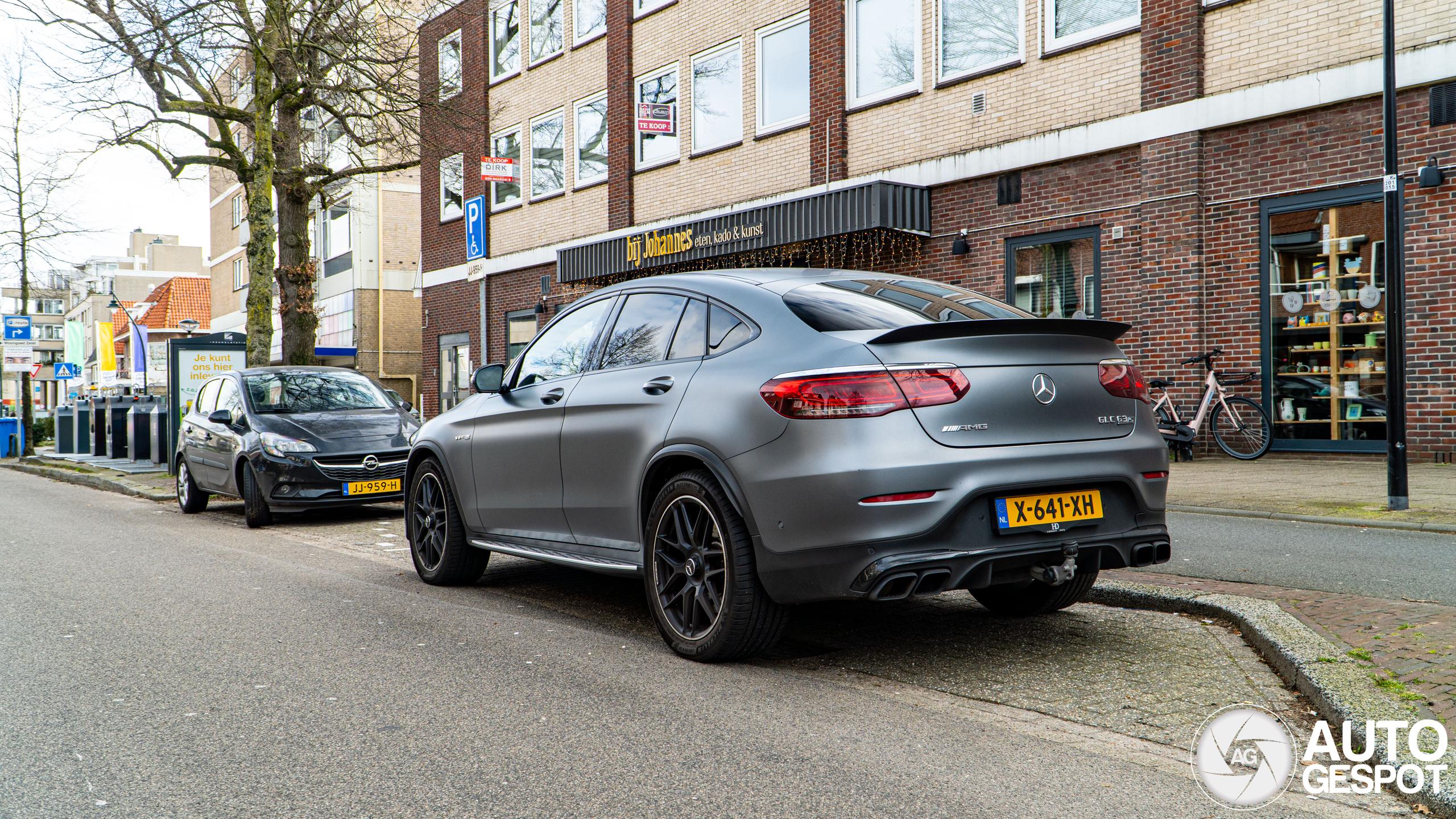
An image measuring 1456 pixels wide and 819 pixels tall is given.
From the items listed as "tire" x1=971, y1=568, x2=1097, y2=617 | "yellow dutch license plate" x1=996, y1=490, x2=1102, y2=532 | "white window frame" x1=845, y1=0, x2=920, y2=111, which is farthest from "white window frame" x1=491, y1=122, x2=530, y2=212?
"yellow dutch license plate" x1=996, y1=490, x2=1102, y2=532

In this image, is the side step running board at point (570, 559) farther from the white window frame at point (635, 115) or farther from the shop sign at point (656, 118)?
the white window frame at point (635, 115)

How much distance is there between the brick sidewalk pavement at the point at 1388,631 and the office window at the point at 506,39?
2322 cm

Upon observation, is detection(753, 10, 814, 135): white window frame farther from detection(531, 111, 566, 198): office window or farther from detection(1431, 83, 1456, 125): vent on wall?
detection(1431, 83, 1456, 125): vent on wall

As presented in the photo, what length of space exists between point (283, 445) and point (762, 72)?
11947 mm

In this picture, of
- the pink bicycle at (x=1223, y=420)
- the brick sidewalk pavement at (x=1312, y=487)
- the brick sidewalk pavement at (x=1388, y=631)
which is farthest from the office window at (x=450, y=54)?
the brick sidewalk pavement at (x=1388, y=631)

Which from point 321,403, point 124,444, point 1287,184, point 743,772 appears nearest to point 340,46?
point 321,403

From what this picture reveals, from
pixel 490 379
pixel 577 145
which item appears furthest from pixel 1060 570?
pixel 577 145

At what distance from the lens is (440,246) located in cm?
2850

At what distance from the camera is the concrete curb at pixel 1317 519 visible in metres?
7.94

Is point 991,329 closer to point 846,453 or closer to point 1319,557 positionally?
point 846,453

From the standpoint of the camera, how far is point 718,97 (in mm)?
20625

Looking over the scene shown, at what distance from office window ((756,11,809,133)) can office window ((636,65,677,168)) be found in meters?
2.54

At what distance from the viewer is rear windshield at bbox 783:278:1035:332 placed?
4.45 meters

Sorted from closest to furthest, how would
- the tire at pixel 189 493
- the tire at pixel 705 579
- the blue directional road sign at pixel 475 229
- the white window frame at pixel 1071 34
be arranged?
the tire at pixel 705 579 → the tire at pixel 189 493 → the white window frame at pixel 1071 34 → the blue directional road sign at pixel 475 229
